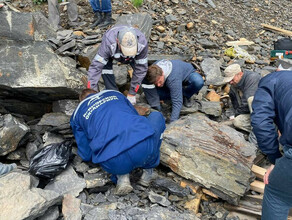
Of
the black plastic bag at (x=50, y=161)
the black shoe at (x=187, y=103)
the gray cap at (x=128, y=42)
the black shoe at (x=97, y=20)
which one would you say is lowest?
the black shoe at (x=187, y=103)

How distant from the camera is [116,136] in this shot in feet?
10.3

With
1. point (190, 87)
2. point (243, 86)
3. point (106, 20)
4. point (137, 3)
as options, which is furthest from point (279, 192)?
point (137, 3)

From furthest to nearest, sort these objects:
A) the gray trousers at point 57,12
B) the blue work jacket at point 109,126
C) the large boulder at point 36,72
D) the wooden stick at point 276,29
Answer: the wooden stick at point 276,29, the gray trousers at point 57,12, the large boulder at point 36,72, the blue work jacket at point 109,126

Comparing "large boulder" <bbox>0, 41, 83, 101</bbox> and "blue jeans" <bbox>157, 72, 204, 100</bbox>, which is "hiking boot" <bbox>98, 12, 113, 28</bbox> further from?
"blue jeans" <bbox>157, 72, 204, 100</bbox>

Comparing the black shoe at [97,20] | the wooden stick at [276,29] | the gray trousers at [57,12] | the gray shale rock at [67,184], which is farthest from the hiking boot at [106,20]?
the wooden stick at [276,29]

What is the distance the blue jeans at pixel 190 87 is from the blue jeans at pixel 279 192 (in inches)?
97.3

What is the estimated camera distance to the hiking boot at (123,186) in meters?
3.43

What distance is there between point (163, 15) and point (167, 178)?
5003 millimetres

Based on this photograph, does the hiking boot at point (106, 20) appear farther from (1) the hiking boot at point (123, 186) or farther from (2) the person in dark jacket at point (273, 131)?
(2) the person in dark jacket at point (273, 131)

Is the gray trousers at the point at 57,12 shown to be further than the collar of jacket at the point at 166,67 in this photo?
Yes

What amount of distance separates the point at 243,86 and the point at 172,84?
112 centimetres

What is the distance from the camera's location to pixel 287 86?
8.92 ft

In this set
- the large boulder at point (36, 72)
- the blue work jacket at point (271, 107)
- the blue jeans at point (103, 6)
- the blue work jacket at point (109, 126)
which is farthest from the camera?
the blue jeans at point (103, 6)

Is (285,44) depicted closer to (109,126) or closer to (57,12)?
(57,12)
